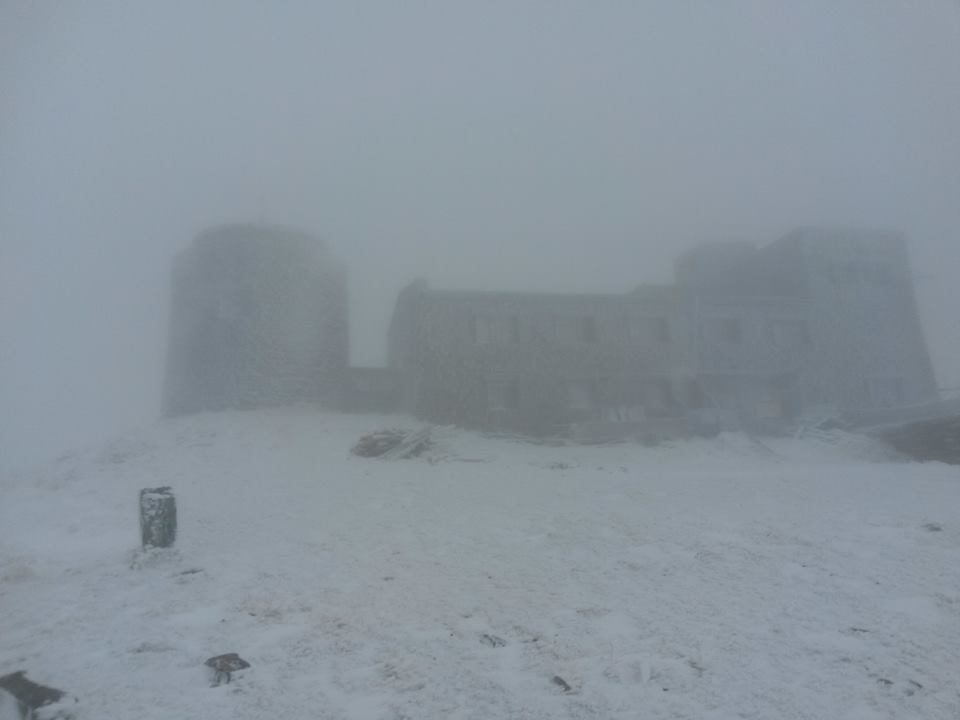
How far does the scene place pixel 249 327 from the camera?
95.8ft

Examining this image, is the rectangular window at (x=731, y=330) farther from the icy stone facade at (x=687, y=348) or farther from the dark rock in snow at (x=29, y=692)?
the dark rock in snow at (x=29, y=692)

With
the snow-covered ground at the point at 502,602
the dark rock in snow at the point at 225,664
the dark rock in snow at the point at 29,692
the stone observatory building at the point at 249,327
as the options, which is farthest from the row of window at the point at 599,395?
the dark rock in snow at the point at 29,692

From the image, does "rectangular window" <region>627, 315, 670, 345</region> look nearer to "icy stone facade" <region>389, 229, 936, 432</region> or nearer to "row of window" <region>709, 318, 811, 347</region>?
"icy stone facade" <region>389, 229, 936, 432</region>

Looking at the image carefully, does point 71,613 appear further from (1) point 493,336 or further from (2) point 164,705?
(1) point 493,336

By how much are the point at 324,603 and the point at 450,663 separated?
218cm

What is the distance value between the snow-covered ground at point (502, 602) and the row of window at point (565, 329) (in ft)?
47.2

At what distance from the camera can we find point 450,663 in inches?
223

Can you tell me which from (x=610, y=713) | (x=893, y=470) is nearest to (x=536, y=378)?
(x=893, y=470)

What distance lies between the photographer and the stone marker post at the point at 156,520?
9.18 m

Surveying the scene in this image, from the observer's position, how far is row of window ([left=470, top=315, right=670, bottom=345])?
2836 centimetres

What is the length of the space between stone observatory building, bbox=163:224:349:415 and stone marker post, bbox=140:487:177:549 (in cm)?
1989

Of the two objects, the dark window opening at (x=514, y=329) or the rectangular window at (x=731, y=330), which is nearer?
the dark window opening at (x=514, y=329)

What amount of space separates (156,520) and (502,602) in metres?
5.74

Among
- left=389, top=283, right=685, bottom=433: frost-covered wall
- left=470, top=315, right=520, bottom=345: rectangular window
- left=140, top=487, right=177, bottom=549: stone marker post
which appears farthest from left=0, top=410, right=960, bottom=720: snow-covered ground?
left=470, top=315, right=520, bottom=345: rectangular window
